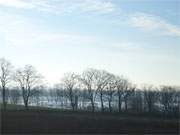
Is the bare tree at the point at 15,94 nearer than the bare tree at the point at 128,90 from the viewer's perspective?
No

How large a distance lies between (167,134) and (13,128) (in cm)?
1492

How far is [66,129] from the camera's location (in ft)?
113

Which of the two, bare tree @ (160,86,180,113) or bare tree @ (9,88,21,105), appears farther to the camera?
bare tree @ (9,88,21,105)

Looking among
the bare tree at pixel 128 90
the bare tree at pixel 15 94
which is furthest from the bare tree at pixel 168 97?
the bare tree at pixel 15 94

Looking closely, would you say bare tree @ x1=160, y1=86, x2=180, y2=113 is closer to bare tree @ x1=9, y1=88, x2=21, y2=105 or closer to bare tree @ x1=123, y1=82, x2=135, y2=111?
bare tree @ x1=123, y1=82, x2=135, y2=111

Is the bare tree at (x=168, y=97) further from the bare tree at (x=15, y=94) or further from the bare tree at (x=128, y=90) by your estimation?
the bare tree at (x=15, y=94)

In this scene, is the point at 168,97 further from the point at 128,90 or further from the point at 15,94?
the point at 15,94

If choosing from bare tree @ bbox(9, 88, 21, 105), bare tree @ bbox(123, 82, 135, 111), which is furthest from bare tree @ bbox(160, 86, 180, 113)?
bare tree @ bbox(9, 88, 21, 105)

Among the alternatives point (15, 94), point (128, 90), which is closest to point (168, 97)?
point (128, 90)

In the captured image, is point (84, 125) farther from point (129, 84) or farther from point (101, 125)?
point (129, 84)

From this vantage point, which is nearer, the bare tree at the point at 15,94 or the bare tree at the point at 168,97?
the bare tree at the point at 168,97

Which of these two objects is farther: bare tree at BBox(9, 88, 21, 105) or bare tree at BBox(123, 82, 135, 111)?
bare tree at BBox(9, 88, 21, 105)

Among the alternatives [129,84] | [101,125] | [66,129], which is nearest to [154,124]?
[101,125]

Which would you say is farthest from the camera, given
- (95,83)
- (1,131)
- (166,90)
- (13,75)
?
(166,90)
